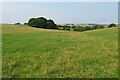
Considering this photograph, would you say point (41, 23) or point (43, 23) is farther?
point (41, 23)

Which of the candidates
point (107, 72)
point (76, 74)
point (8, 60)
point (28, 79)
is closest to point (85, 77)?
point (76, 74)

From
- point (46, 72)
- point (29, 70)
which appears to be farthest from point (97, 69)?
point (29, 70)

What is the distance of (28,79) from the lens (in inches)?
377

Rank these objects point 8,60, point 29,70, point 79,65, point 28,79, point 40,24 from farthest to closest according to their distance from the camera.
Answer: point 40,24 → point 8,60 → point 79,65 → point 29,70 → point 28,79

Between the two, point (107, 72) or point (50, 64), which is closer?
point (107, 72)

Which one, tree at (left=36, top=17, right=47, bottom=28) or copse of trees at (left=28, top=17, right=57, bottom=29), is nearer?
copse of trees at (left=28, top=17, right=57, bottom=29)

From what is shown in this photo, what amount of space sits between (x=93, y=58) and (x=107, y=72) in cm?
335

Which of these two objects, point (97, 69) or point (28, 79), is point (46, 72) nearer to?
point (28, 79)

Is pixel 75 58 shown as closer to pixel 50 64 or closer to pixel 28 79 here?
pixel 50 64

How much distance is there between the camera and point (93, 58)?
14.0 meters

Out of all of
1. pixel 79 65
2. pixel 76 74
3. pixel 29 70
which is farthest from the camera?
pixel 79 65

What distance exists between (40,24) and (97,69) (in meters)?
85.2

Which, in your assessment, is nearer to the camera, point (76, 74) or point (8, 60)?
point (76, 74)

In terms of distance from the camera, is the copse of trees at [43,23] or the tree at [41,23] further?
the tree at [41,23]
